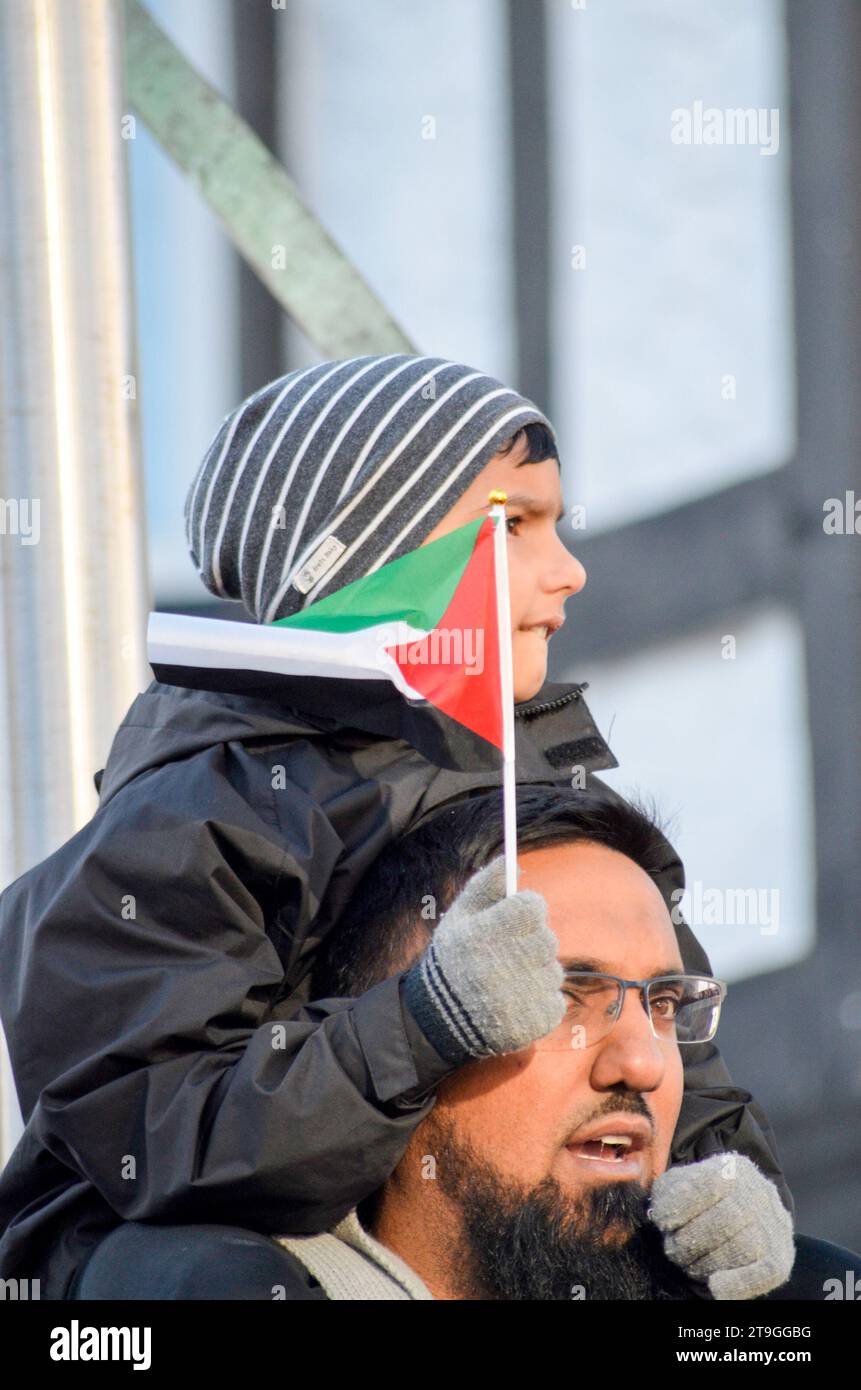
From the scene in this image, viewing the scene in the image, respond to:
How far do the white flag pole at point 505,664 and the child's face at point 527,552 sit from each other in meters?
0.10

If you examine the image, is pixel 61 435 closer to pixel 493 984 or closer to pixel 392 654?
pixel 392 654

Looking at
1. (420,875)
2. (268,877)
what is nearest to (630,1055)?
(420,875)

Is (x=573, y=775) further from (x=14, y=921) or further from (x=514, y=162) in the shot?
(x=514, y=162)

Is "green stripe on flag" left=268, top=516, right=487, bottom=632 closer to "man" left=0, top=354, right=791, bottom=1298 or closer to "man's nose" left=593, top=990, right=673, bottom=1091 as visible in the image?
"man" left=0, top=354, right=791, bottom=1298

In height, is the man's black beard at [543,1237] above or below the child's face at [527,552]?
below

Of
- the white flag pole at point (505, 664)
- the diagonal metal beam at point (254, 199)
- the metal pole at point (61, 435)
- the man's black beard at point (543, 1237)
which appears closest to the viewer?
the white flag pole at point (505, 664)

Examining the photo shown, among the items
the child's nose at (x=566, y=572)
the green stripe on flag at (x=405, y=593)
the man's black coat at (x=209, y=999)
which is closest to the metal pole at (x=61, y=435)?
the man's black coat at (x=209, y=999)

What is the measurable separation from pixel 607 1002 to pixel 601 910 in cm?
11

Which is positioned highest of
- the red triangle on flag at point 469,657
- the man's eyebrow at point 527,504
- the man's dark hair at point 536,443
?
the man's dark hair at point 536,443

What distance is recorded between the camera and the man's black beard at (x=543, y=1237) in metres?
2.22

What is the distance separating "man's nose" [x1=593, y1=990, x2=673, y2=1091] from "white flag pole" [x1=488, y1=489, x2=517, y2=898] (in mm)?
274

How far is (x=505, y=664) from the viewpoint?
219 cm

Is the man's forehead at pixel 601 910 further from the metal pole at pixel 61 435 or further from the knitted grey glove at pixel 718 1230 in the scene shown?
the metal pole at pixel 61 435
